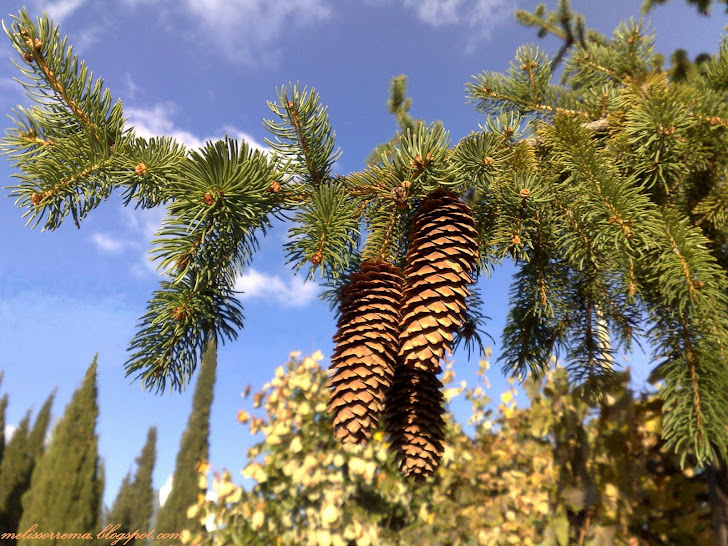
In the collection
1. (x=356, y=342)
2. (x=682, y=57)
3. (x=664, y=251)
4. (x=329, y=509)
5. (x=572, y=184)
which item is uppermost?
(x=682, y=57)

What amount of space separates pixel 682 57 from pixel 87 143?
8.92 ft

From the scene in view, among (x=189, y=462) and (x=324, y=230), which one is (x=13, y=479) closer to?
(x=189, y=462)

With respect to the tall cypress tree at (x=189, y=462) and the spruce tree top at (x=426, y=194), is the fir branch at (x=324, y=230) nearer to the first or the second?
the spruce tree top at (x=426, y=194)

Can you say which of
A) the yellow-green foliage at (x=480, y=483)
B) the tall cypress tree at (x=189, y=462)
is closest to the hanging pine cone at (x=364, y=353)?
the yellow-green foliage at (x=480, y=483)

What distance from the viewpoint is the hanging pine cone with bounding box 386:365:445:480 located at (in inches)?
32.9

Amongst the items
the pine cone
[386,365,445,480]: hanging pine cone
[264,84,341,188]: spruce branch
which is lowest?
[386,365,445,480]: hanging pine cone

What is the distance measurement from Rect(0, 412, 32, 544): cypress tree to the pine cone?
15.6 meters

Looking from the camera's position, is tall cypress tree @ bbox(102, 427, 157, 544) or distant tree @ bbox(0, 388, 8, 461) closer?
distant tree @ bbox(0, 388, 8, 461)

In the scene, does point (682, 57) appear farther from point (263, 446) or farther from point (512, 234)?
point (263, 446)

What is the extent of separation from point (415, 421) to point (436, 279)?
0.27 m

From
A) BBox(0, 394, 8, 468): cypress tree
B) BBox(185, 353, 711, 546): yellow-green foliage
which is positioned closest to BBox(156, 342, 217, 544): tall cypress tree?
BBox(0, 394, 8, 468): cypress tree

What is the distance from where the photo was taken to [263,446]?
3381 mm

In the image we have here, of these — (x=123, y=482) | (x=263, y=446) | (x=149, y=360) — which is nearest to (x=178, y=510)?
(x=123, y=482)

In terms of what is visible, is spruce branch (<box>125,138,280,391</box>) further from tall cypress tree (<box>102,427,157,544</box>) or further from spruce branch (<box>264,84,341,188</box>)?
tall cypress tree (<box>102,427,157,544</box>)
